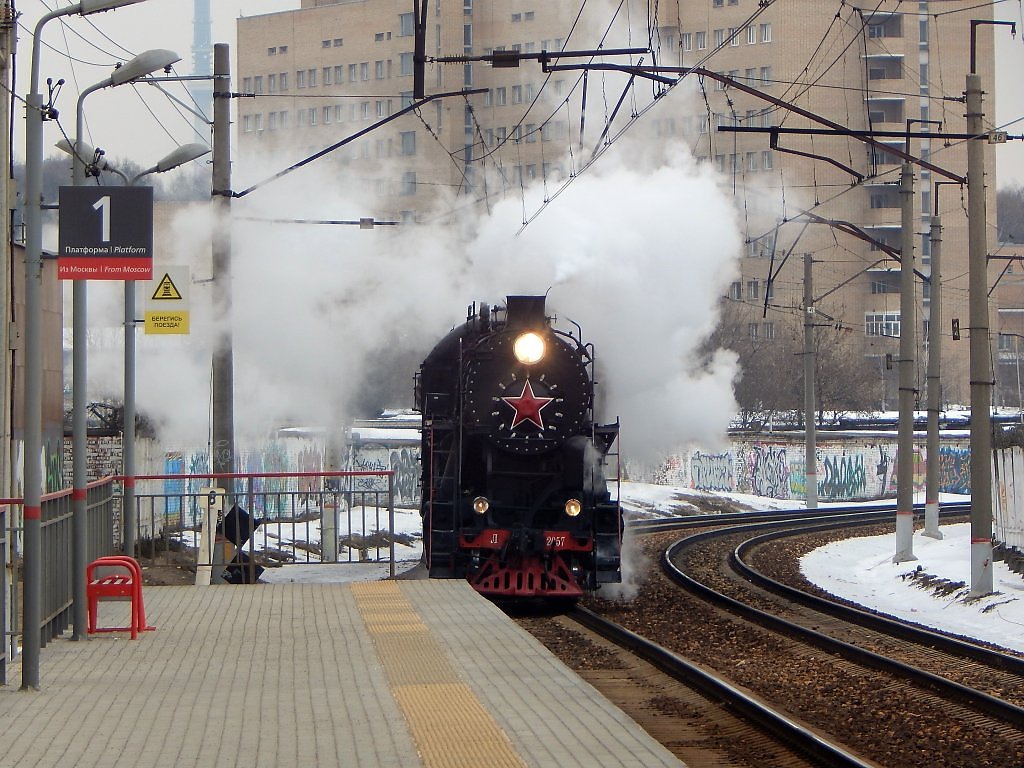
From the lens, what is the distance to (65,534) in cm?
978

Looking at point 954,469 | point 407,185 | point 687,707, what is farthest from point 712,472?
point 687,707

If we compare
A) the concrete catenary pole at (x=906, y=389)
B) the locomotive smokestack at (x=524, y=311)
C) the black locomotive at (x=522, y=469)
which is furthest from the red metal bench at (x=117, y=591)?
the concrete catenary pole at (x=906, y=389)

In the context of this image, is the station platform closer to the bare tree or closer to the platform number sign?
the platform number sign

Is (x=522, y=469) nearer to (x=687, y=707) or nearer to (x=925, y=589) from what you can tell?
(x=687, y=707)

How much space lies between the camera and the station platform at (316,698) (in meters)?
6.23

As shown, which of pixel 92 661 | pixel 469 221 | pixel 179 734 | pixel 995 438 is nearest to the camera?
pixel 179 734

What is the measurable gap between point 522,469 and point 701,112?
86.4 feet

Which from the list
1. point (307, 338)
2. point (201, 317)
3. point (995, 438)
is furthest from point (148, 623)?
point (995, 438)

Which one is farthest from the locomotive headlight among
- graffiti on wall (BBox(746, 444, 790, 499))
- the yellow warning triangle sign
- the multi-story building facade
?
graffiti on wall (BBox(746, 444, 790, 499))

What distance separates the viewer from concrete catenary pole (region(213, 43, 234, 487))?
16219mm

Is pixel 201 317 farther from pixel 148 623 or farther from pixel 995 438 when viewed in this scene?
pixel 995 438

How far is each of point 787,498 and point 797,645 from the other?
3083cm

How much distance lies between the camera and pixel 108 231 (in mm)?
8680

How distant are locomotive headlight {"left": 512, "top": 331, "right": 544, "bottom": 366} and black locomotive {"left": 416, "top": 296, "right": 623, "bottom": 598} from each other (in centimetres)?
1
